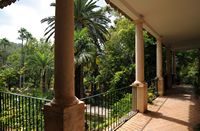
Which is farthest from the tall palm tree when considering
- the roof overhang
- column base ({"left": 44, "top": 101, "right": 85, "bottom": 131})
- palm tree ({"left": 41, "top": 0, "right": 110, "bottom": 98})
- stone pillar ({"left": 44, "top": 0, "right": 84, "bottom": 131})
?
column base ({"left": 44, "top": 101, "right": 85, "bottom": 131})

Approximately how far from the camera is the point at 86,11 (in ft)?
59.2

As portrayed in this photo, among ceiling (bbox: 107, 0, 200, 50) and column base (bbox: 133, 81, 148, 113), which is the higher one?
ceiling (bbox: 107, 0, 200, 50)

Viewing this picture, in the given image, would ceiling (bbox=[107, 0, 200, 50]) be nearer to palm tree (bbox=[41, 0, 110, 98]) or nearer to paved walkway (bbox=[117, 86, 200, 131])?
paved walkway (bbox=[117, 86, 200, 131])

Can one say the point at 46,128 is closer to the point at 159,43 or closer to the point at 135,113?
the point at 135,113

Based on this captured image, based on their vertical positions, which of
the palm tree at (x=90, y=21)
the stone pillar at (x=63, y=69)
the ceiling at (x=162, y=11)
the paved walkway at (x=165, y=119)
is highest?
the palm tree at (x=90, y=21)

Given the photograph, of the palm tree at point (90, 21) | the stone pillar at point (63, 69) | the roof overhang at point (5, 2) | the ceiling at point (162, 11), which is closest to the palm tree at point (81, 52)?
the palm tree at point (90, 21)

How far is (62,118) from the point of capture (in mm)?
3205

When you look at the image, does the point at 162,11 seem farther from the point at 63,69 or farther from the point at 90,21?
the point at 90,21

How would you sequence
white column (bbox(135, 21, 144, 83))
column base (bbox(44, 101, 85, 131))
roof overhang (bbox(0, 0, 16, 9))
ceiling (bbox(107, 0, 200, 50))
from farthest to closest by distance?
white column (bbox(135, 21, 144, 83))
ceiling (bbox(107, 0, 200, 50))
roof overhang (bbox(0, 0, 16, 9))
column base (bbox(44, 101, 85, 131))

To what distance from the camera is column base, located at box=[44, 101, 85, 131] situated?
321 cm

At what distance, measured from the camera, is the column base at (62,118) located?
321 cm

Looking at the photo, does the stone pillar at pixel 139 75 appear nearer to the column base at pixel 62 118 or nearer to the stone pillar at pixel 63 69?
the column base at pixel 62 118

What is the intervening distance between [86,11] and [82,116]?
15.4 meters

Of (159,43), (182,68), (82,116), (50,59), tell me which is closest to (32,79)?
(50,59)
